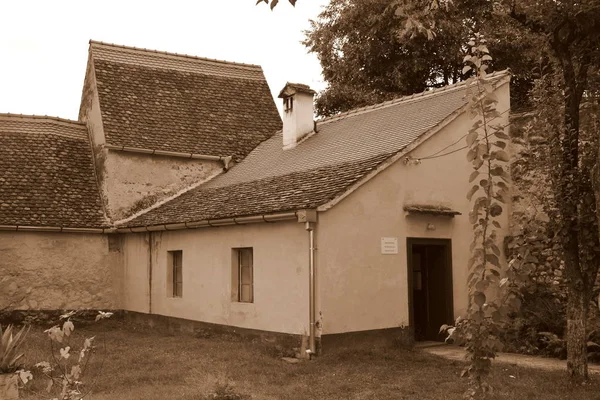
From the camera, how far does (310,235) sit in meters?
11.6

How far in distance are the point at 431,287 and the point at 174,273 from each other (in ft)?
20.8

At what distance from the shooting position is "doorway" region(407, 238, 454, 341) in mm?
13594

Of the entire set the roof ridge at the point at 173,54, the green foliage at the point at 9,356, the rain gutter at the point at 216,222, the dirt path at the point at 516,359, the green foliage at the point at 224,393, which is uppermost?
the roof ridge at the point at 173,54

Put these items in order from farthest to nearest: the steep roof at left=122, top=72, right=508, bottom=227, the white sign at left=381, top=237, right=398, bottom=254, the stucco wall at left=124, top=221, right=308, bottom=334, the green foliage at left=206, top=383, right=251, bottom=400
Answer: the steep roof at left=122, top=72, right=508, bottom=227 → the white sign at left=381, top=237, right=398, bottom=254 → the stucco wall at left=124, top=221, right=308, bottom=334 → the green foliage at left=206, top=383, right=251, bottom=400

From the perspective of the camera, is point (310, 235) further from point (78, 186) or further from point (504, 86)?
point (78, 186)

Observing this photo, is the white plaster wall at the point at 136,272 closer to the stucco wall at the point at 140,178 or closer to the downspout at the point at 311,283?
the stucco wall at the point at 140,178

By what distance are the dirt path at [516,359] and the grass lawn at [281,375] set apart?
0.40 meters

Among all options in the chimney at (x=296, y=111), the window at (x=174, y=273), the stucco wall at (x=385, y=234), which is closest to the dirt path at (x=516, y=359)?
the stucco wall at (x=385, y=234)

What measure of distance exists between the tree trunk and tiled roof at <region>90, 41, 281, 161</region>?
12260 millimetres

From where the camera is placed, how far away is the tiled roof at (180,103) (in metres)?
19.0

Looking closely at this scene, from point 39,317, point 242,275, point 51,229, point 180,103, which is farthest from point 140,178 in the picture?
point 242,275

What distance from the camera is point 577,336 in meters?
8.88

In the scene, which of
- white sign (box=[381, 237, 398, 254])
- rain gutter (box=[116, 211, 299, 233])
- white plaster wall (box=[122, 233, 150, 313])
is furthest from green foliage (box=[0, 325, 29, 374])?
white plaster wall (box=[122, 233, 150, 313])

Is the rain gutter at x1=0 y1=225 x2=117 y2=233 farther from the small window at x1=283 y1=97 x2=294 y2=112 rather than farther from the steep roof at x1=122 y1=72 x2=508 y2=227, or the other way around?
the small window at x1=283 y1=97 x2=294 y2=112
